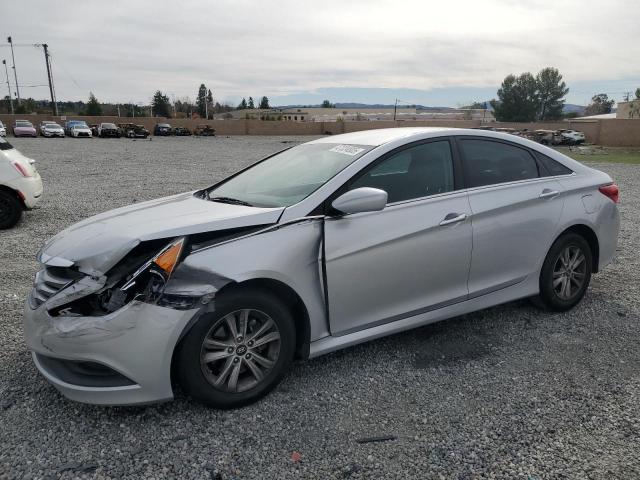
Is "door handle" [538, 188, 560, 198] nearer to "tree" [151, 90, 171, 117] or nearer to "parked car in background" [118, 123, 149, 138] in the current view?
"parked car in background" [118, 123, 149, 138]

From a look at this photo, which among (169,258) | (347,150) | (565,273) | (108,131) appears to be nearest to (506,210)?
(565,273)

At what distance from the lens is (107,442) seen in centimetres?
280

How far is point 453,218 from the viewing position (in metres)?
3.69

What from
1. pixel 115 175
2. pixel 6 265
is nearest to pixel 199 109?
pixel 115 175

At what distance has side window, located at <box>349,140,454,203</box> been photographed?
3.58m

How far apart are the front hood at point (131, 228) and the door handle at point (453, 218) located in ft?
3.92

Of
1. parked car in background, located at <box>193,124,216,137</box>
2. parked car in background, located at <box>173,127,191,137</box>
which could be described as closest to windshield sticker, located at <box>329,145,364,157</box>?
parked car in background, located at <box>173,127,191,137</box>

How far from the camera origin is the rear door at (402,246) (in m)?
3.28

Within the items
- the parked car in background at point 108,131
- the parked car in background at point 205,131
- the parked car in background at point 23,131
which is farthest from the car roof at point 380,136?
the parked car in background at point 205,131

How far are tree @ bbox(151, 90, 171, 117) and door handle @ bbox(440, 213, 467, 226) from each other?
10099 cm

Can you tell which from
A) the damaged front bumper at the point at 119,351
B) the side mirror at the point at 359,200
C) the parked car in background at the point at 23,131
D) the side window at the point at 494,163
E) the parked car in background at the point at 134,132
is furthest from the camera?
the parked car in background at the point at 134,132

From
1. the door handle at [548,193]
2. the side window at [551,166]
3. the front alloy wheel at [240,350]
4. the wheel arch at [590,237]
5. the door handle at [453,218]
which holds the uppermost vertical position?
the side window at [551,166]

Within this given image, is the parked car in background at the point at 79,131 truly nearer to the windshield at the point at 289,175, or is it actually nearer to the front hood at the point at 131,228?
the windshield at the point at 289,175

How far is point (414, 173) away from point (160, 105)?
337ft
